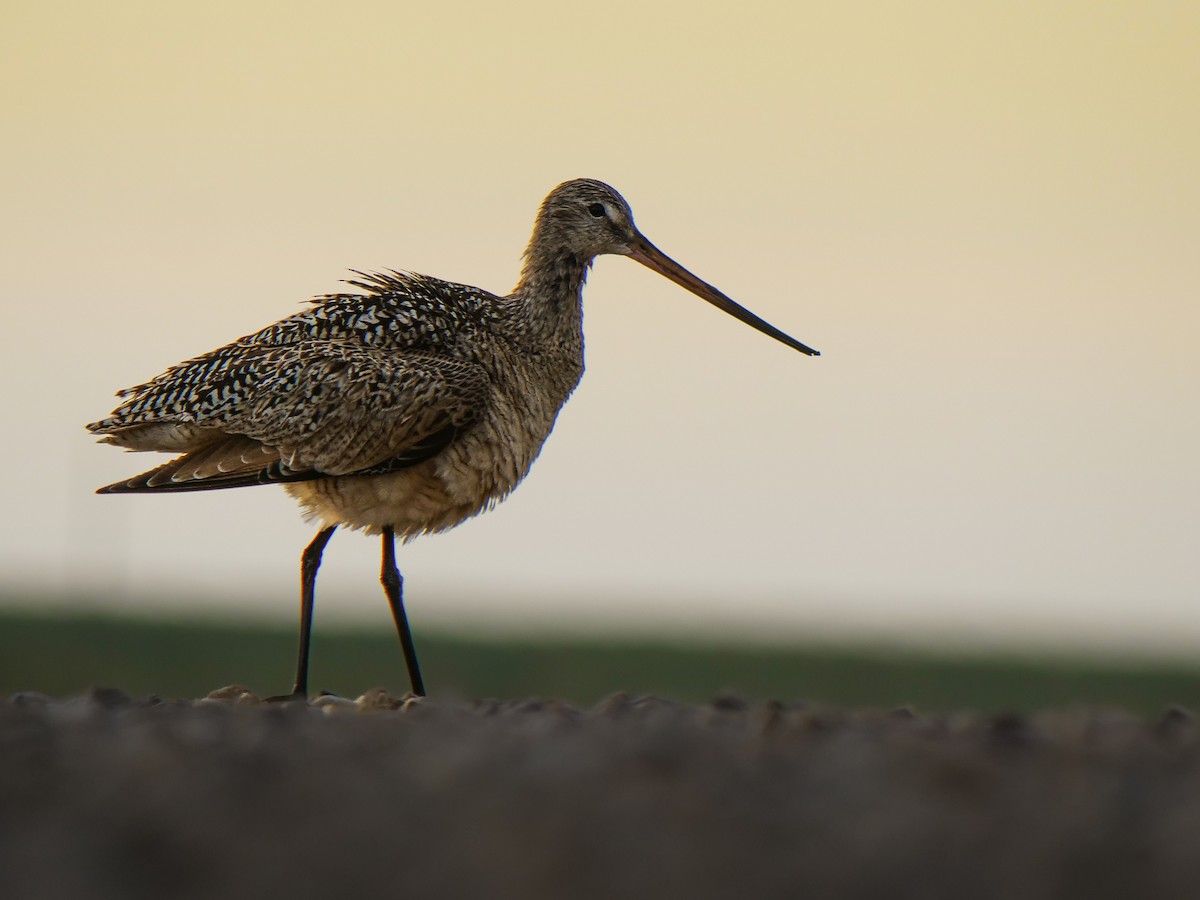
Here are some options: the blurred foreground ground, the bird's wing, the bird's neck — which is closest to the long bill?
the bird's neck

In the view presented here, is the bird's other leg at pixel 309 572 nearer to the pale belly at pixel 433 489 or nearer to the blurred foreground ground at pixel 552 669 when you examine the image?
the pale belly at pixel 433 489

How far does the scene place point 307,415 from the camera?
10.8 meters

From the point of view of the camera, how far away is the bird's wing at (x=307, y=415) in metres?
10.8

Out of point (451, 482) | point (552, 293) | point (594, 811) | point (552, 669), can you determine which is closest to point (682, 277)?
point (552, 293)

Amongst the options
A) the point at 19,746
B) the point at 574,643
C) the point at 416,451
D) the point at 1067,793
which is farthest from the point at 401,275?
the point at 574,643

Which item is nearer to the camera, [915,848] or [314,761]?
[915,848]

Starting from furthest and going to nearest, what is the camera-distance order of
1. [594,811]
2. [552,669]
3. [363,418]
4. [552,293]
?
[552,669]
[552,293]
[363,418]
[594,811]

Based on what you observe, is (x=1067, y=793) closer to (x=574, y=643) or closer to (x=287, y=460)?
(x=287, y=460)

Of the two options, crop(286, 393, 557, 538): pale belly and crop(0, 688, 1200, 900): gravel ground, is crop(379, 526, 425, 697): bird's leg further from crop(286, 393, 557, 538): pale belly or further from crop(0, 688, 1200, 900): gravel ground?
crop(0, 688, 1200, 900): gravel ground

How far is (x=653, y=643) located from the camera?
124 feet

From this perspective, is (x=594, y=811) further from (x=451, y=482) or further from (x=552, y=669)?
(x=552, y=669)

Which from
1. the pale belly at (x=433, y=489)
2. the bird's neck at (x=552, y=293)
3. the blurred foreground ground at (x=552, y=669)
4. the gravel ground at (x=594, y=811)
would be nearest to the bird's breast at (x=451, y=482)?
the pale belly at (x=433, y=489)

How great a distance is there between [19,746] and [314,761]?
101cm

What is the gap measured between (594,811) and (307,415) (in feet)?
20.7
